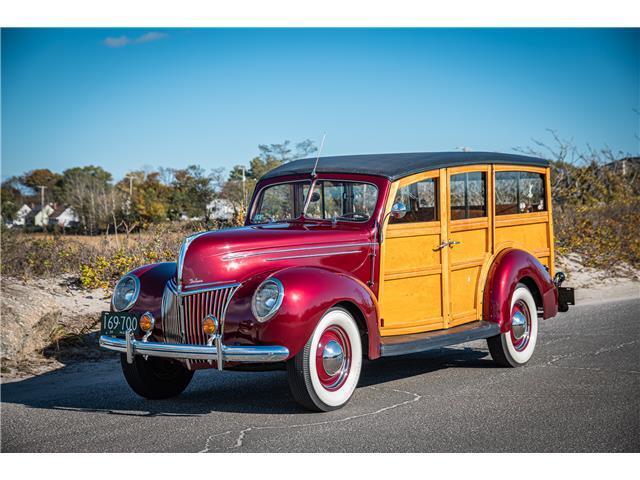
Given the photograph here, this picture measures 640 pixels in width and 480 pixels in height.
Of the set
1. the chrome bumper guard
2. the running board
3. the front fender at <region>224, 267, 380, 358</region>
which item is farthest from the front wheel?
the running board

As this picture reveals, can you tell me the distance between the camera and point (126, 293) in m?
6.27

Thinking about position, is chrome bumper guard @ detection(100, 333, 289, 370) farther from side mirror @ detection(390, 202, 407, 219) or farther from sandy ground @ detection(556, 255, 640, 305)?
sandy ground @ detection(556, 255, 640, 305)

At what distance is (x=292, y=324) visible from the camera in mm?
5434

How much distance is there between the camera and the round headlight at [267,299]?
214 inches

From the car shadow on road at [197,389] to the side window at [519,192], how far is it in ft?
5.39

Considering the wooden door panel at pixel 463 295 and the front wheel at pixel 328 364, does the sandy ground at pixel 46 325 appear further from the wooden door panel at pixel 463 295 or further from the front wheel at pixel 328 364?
the wooden door panel at pixel 463 295

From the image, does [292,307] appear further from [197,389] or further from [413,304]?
[197,389]

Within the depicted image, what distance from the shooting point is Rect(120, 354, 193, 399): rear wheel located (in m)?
6.30

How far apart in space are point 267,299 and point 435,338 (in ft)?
6.12

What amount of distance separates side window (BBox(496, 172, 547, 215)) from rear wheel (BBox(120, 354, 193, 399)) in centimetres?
361

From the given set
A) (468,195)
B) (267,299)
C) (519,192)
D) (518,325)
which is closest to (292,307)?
(267,299)

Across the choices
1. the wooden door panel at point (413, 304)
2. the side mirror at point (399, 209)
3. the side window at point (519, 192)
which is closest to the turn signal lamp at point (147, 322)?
the wooden door panel at point (413, 304)

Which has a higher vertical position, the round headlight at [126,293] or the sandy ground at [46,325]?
the round headlight at [126,293]

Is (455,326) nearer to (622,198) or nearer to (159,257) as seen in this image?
(159,257)
